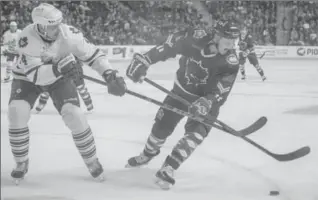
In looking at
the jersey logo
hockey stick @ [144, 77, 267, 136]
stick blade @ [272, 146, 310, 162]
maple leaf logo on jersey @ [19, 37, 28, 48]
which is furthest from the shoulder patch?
maple leaf logo on jersey @ [19, 37, 28, 48]

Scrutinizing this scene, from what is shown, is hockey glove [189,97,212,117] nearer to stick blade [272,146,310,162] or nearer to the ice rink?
the ice rink

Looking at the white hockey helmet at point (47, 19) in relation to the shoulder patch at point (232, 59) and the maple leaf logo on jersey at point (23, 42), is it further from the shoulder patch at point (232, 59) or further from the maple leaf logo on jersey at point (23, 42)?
the shoulder patch at point (232, 59)

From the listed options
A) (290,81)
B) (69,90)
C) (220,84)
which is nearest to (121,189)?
(69,90)

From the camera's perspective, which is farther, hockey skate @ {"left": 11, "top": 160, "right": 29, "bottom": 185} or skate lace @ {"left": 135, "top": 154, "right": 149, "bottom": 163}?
skate lace @ {"left": 135, "top": 154, "right": 149, "bottom": 163}

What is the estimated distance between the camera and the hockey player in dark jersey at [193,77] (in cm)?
185

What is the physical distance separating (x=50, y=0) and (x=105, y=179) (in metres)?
0.61

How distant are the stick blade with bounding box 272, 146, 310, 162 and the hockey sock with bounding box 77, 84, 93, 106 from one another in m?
0.70

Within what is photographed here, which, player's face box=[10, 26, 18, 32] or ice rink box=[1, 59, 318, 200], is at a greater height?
player's face box=[10, 26, 18, 32]

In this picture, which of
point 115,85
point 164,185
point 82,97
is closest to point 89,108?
point 82,97

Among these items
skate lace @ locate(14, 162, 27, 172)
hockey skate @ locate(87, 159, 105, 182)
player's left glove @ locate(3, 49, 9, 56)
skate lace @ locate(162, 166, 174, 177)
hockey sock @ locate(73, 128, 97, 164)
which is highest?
player's left glove @ locate(3, 49, 9, 56)

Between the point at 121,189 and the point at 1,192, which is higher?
the point at 1,192

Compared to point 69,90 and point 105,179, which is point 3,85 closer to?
point 69,90

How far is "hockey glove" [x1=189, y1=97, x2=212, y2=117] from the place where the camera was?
5.94 feet

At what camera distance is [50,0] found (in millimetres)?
1631
